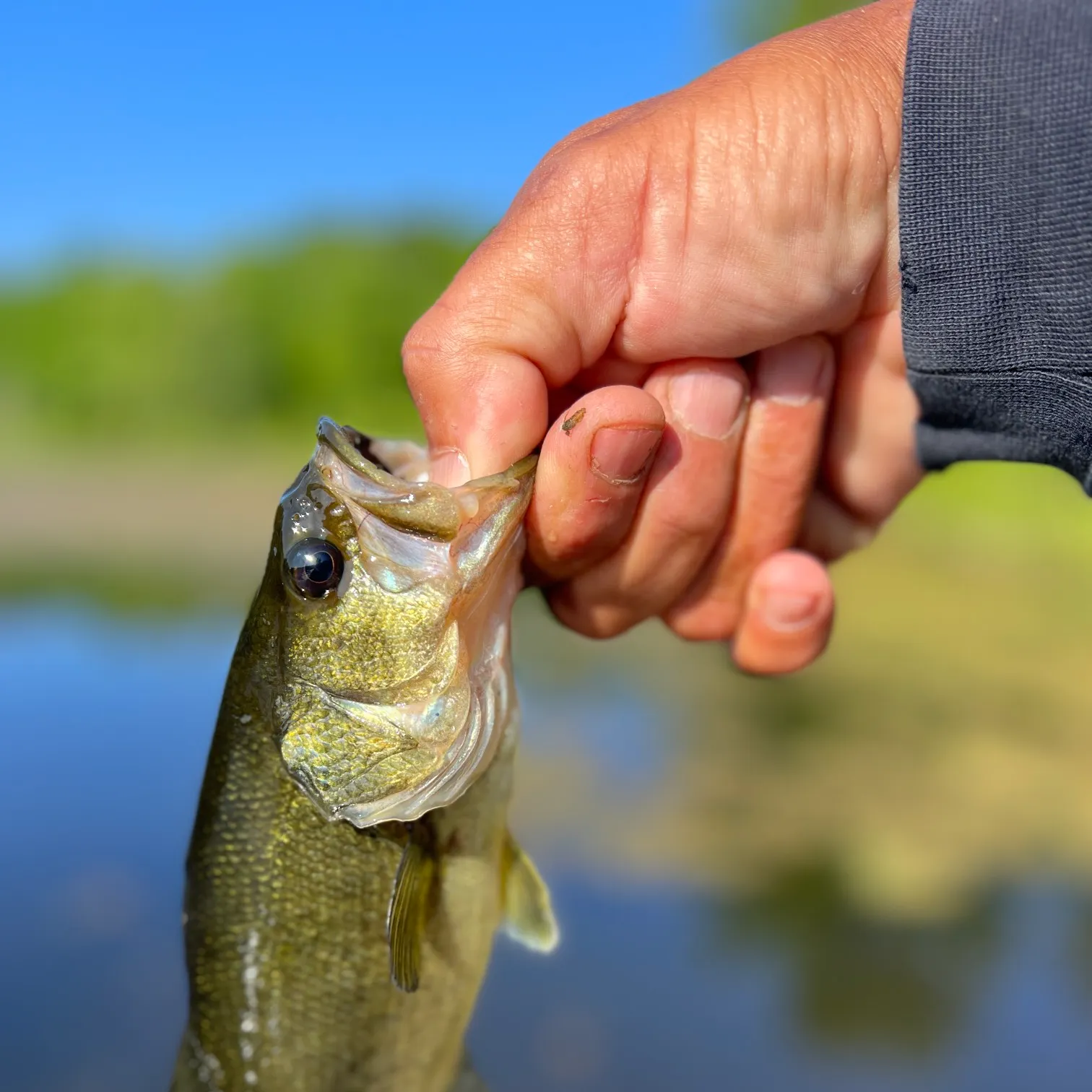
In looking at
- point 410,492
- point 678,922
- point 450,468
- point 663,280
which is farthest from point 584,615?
point 678,922

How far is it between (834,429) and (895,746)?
572cm

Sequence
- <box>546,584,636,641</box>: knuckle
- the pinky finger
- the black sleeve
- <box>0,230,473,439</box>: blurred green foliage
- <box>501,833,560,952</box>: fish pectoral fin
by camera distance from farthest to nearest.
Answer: <box>0,230,473,439</box>: blurred green foliage, the pinky finger, <box>546,584,636,641</box>: knuckle, <box>501,833,560,952</box>: fish pectoral fin, the black sleeve

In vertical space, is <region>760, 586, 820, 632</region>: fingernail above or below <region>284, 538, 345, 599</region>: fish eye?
below

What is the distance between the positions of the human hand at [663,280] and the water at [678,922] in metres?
3.42

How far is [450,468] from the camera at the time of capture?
88.8 inches

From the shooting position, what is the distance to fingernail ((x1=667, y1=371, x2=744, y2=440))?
2473 millimetres

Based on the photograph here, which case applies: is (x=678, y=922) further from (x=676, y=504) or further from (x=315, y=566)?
(x=315, y=566)

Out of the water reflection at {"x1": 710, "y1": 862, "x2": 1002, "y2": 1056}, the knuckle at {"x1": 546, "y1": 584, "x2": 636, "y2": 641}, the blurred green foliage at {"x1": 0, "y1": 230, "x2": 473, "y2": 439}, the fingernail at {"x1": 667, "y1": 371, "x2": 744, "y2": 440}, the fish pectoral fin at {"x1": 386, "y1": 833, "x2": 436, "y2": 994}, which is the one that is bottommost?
the blurred green foliage at {"x1": 0, "y1": 230, "x2": 473, "y2": 439}

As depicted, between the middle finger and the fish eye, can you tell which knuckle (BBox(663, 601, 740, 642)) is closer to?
the middle finger

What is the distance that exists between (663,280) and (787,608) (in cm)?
106

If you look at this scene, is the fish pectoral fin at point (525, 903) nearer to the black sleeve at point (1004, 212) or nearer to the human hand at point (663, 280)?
the human hand at point (663, 280)

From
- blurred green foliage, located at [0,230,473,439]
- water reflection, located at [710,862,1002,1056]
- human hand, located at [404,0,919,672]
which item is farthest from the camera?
blurred green foliage, located at [0,230,473,439]

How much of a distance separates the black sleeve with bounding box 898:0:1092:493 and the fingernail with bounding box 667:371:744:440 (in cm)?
43

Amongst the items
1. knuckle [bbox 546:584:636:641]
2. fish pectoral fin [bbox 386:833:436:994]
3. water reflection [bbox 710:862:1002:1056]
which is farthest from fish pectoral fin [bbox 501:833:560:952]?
water reflection [bbox 710:862:1002:1056]
